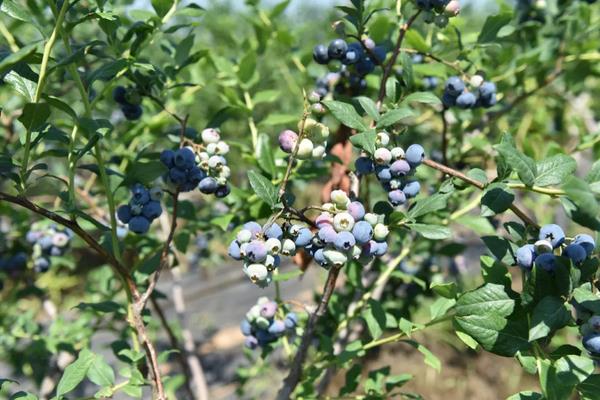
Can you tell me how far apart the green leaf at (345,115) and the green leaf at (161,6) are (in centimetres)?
49

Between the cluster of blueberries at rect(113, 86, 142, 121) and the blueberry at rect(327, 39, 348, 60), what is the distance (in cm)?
43

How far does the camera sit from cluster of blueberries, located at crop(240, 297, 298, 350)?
1334 mm

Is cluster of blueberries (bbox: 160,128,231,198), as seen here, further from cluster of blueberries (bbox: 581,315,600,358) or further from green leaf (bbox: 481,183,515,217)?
cluster of blueberries (bbox: 581,315,600,358)

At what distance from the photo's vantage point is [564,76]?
1.95 m

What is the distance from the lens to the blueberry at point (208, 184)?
3.54 ft

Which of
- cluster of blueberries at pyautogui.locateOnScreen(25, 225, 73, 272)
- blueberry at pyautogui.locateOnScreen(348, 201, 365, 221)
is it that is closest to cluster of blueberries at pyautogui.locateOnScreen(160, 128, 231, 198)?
blueberry at pyautogui.locateOnScreen(348, 201, 365, 221)

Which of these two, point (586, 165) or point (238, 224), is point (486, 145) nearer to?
point (238, 224)

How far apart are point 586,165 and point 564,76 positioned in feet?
12.0

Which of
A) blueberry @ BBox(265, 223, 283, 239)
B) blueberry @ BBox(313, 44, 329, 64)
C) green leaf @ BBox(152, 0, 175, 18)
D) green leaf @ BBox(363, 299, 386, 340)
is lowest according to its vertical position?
green leaf @ BBox(363, 299, 386, 340)

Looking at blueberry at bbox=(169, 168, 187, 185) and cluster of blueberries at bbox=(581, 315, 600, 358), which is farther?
blueberry at bbox=(169, 168, 187, 185)

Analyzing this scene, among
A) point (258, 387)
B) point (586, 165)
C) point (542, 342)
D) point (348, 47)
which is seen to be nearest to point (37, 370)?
point (258, 387)

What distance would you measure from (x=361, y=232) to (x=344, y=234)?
32 mm

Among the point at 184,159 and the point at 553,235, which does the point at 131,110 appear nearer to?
the point at 184,159

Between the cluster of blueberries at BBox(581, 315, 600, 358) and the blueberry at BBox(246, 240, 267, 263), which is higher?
the blueberry at BBox(246, 240, 267, 263)
